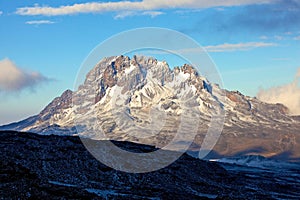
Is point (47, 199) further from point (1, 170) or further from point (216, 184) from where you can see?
point (216, 184)

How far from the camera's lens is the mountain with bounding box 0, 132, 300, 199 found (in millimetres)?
78000

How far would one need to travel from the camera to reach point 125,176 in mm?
102062

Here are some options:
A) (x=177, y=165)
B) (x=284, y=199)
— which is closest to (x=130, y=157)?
(x=177, y=165)

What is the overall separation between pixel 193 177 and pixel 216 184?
599cm

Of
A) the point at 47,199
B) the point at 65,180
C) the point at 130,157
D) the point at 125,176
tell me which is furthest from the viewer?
the point at 130,157

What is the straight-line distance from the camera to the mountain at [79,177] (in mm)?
78000

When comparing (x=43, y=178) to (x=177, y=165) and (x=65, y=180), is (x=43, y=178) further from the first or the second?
(x=177, y=165)

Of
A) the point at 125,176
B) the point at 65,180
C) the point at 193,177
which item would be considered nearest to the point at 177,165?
the point at 193,177

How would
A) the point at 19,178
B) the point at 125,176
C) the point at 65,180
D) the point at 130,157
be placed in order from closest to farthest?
the point at 19,178
the point at 65,180
the point at 125,176
the point at 130,157

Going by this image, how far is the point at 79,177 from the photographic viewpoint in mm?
94500

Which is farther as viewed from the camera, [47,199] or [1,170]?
[1,170]

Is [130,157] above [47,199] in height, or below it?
above

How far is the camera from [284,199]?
121875mm

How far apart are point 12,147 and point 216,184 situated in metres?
50.2
